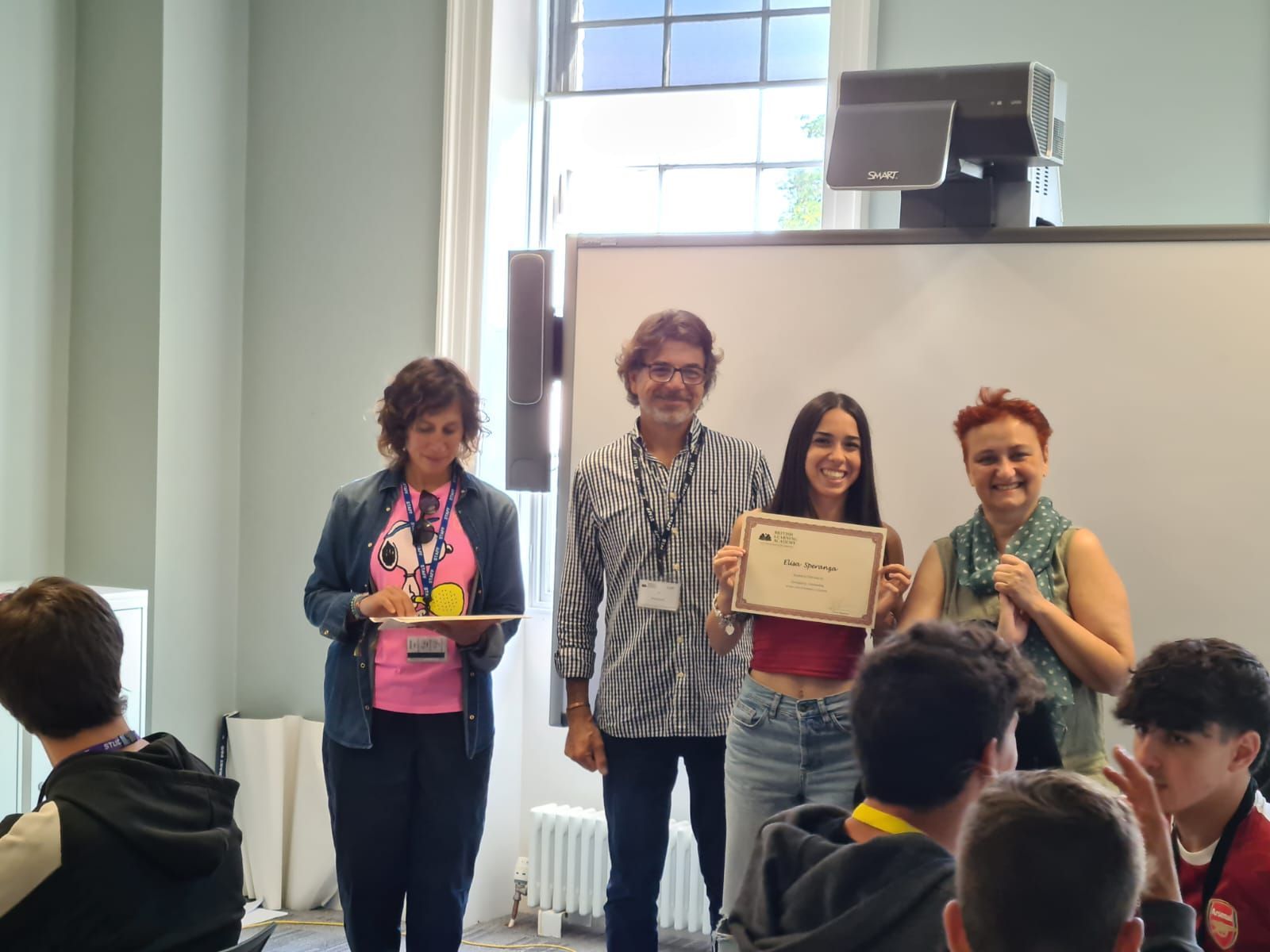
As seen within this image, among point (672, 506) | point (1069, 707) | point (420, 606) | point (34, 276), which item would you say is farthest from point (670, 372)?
point (34, 276)

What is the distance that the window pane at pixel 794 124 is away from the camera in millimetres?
3818

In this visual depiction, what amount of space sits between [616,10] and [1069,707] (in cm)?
279

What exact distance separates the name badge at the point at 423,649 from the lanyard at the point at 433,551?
7 cm

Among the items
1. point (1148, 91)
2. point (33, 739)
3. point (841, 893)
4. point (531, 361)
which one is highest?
point (1148, 91)

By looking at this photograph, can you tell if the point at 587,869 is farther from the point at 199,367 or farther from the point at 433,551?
the point at 199,367

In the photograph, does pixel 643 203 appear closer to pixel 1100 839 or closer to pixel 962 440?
pixel 962 440

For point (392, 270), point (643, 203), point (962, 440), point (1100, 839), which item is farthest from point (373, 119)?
point (1100, 839)

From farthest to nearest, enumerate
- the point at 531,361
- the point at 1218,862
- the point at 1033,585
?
the point at 531,361
the point at 1033,585
the point at 1218,862

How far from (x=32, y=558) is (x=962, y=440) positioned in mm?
2790

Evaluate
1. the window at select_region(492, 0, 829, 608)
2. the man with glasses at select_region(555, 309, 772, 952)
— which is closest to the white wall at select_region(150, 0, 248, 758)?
the window at select_region(492, 0, 829, 608)

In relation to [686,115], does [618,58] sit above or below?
above

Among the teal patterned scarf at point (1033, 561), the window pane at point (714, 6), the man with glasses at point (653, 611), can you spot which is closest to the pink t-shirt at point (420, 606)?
the man with glasses at point (653, 611)

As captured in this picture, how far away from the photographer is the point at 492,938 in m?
3.74

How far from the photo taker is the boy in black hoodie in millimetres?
1556
